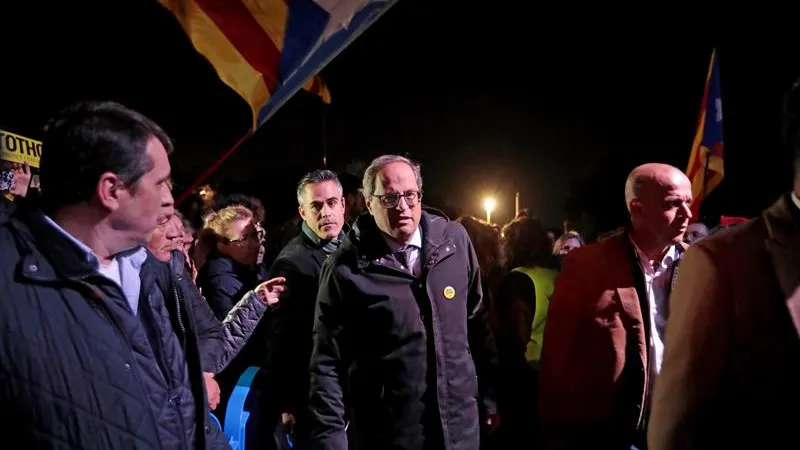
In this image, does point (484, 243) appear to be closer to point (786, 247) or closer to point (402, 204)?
point (402, 204)

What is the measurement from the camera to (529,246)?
15.3ft

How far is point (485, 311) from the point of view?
3.83 metres

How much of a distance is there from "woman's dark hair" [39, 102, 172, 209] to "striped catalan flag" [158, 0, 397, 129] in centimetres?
251

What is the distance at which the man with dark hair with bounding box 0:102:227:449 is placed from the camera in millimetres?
1697

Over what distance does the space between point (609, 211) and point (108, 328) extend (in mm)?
20855

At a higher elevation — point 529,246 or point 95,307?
point 529,246

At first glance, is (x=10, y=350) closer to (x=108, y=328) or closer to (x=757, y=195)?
(x=108, y=328)

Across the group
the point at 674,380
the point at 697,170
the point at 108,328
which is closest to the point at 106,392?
the point at 108,328

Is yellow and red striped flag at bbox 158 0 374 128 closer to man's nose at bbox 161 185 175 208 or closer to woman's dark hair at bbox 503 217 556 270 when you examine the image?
woman's dark hair at bbox 503 217 556 270

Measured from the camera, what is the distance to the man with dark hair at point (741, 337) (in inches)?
62.6

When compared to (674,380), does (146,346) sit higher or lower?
higher

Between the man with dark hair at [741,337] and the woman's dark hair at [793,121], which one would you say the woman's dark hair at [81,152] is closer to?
the man with dark hair at [741,337]

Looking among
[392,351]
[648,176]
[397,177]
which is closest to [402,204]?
[397,177]

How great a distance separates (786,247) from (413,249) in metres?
2.18
